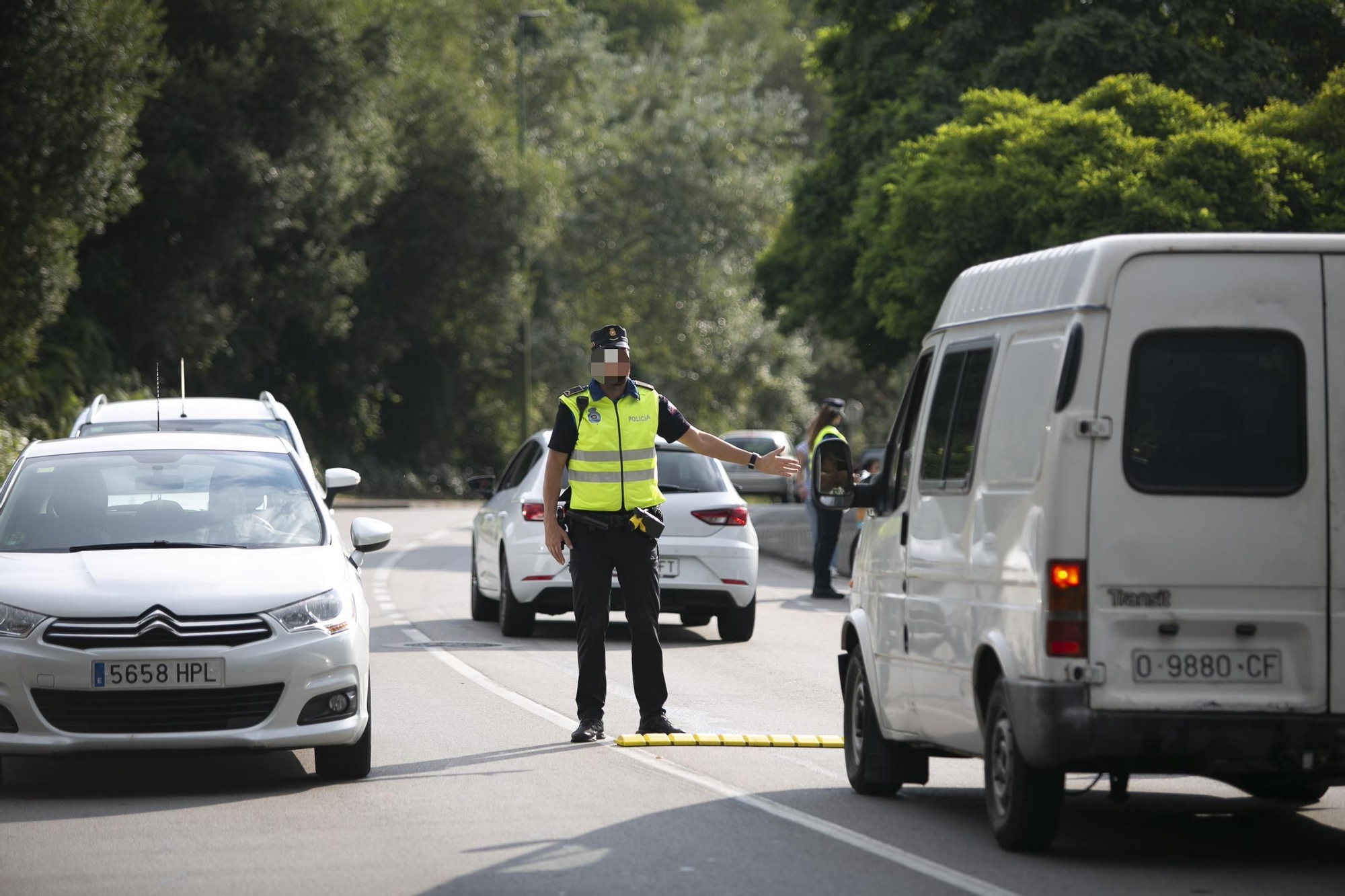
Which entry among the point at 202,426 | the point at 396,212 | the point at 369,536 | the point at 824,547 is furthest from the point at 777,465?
the point at 396,212

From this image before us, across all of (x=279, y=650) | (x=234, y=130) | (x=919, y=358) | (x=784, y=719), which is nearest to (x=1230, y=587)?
(x=919, y=358)

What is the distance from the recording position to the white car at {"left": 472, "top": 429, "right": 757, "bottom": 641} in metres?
16.4

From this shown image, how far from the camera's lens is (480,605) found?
18.7m

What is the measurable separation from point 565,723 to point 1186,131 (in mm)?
21503

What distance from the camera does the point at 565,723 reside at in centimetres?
1164

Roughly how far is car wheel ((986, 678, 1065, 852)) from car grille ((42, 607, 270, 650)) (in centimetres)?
326

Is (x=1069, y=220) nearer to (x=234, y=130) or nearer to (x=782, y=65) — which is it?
(x=234, y=130)

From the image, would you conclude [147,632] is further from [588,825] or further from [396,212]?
[396,212]

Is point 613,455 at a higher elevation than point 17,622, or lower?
higher

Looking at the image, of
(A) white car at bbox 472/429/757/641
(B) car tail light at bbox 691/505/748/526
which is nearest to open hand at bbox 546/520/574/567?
(A) white car at bbox 472/429/757/641

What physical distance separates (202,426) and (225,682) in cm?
525

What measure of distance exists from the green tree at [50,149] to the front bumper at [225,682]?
24.1 metres

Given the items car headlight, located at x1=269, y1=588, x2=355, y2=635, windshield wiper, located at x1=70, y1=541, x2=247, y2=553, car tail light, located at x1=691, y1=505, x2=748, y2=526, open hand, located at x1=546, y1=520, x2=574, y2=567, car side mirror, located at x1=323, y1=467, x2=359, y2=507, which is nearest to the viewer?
car headlight, located at x1=269, y1=588, x2=355, y2=635

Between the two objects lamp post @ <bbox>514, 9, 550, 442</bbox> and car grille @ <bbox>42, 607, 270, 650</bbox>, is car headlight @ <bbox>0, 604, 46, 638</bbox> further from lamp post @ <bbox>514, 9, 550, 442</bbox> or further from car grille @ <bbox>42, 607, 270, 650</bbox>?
lamp post @ <bbox>514, 9, 550, 442</bbox>
